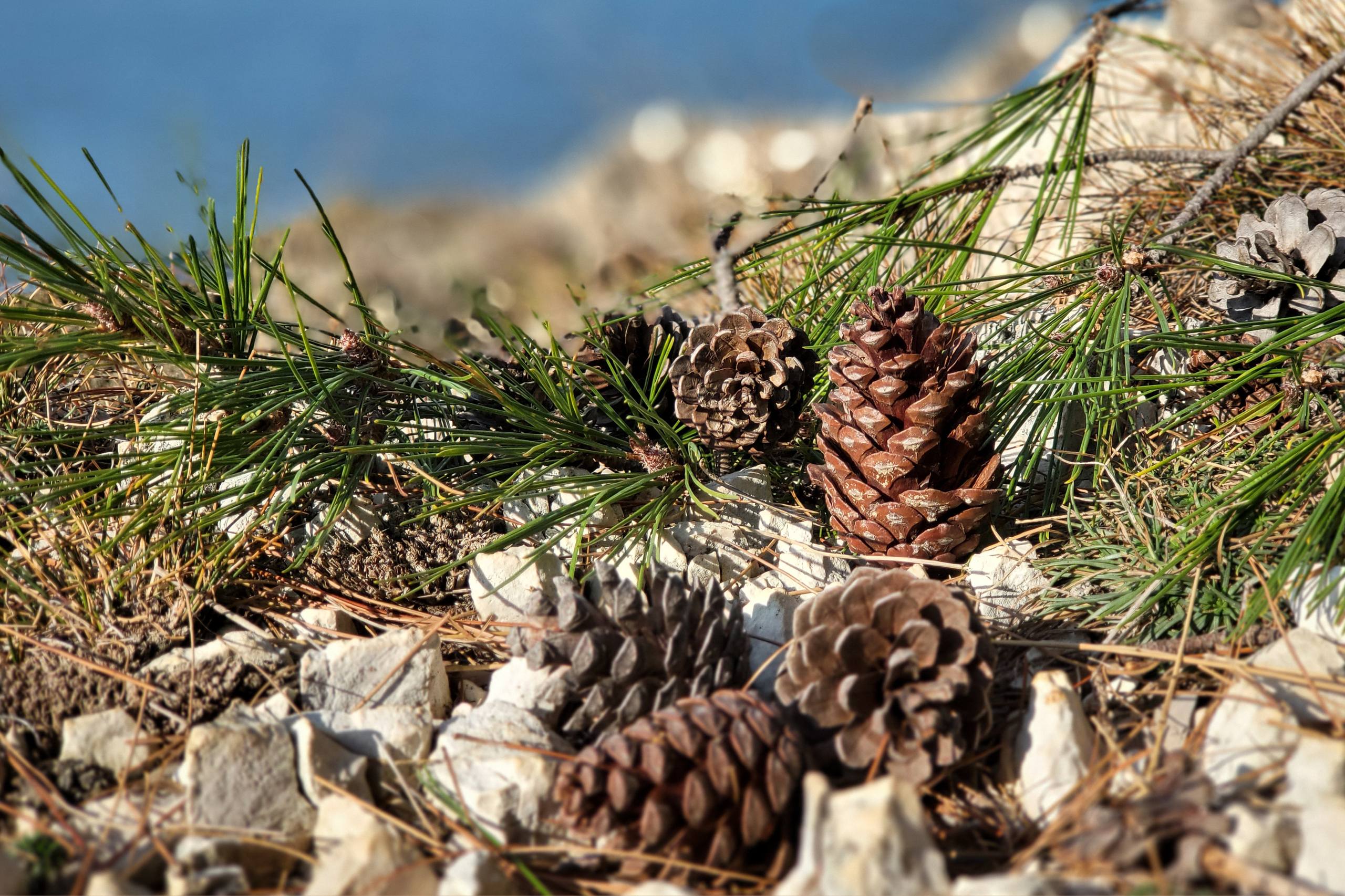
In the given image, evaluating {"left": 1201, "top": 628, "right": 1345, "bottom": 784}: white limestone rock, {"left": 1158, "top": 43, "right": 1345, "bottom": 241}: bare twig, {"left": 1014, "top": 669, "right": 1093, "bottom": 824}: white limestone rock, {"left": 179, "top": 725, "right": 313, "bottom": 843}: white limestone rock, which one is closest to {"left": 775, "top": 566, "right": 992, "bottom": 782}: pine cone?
{"left": 1014, "top": 669, "right": 1093, "bottom": 824}: white limestone rock

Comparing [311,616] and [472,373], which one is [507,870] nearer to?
[311,616]

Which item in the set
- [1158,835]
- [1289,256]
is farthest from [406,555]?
[1289,256]

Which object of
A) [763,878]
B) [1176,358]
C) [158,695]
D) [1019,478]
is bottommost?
[763,878]

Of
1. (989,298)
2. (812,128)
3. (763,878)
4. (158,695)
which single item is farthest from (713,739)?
(812,128)

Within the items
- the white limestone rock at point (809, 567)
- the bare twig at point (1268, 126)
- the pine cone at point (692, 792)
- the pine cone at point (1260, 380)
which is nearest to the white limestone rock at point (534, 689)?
the pine cone at point (692, 792)

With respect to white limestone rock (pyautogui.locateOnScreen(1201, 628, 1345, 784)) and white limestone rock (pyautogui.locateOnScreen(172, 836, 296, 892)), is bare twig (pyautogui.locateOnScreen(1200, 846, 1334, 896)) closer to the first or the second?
white limestone rock (pyautogui.locateOnScreen(1201, 628, 1345, 784))

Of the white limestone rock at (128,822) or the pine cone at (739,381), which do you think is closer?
the white limestone rock at (128,822)

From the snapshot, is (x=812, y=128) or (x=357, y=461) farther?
(x=812, y=128)

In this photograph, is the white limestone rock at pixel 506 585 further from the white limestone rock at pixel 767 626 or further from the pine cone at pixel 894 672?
the pine cone at pixel 894 672
